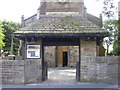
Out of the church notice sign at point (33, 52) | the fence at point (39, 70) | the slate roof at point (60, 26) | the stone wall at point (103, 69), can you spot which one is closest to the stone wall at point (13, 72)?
the fence at point (39, 70)

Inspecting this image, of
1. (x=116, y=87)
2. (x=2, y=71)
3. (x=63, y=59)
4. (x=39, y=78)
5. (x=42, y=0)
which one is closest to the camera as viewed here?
(x=116, y=87)

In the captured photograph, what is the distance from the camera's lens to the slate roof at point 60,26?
9320 millimetres

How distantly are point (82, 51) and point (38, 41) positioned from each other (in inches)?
114

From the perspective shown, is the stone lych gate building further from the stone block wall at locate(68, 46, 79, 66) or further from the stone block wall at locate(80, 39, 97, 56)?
the stone block wall at locate(68, 46, 79, 66)

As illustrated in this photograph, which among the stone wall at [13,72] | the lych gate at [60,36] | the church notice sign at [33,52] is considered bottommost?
the stone wall at [13,72]

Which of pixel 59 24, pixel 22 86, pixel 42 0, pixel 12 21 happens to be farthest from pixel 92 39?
pixel 12 21

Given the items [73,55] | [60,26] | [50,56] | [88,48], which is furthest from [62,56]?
[88,48]

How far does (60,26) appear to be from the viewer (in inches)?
393

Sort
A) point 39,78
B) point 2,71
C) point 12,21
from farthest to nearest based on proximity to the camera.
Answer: point 12,21 → point 39,78 → point 2,71

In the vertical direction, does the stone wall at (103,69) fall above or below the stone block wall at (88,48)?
below

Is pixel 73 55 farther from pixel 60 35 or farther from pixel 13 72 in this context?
pixel 13 72

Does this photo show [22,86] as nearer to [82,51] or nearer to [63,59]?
[82,51]

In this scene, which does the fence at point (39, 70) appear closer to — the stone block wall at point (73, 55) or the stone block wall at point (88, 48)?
the stone block wall at point (88, 48)

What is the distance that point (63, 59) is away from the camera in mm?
27109
